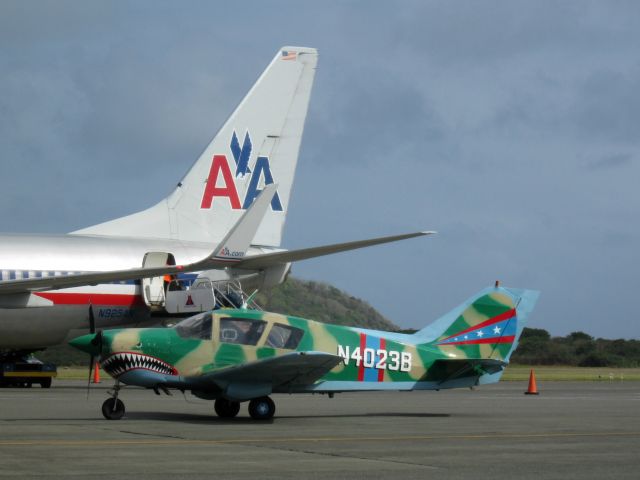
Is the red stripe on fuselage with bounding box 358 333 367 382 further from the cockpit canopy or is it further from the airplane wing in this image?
the airplane wing

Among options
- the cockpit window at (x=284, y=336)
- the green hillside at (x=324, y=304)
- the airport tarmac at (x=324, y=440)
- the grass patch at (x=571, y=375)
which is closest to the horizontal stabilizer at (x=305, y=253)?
the airport tarmac at (x=324, y=440)

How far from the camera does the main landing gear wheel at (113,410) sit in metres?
17.7

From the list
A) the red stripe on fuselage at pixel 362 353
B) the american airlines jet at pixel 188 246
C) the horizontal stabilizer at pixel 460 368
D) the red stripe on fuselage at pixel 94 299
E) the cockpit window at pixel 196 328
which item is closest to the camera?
the cockpit window at pixel 196 328

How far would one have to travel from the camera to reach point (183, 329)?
60.2ft

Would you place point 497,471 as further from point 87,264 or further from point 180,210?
point 180,210

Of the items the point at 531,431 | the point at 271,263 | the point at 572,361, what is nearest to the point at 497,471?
the point at 531,431

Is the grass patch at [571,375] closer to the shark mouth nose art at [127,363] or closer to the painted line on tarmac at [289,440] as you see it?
the painted line on tarmac at [289,440]

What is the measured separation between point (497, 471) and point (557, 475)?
0.63 meters

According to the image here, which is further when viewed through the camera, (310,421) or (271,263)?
(271,263)

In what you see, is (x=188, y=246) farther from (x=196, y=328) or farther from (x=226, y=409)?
(x=196, y=328)

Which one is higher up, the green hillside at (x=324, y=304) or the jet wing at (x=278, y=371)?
the green hillside at (x=324, y=304)

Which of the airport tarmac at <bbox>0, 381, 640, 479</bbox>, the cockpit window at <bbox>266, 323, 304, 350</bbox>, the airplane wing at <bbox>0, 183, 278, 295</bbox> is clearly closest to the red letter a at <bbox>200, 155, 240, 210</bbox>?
the airplane wing at <bbox>0, 183, 278, 295</bbox>

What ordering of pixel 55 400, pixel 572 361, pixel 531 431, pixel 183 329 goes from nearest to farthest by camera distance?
pixel 531 431
pixel 183 329
pixel 55 400
pixel 572 361

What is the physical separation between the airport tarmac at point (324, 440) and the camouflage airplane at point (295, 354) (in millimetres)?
577
